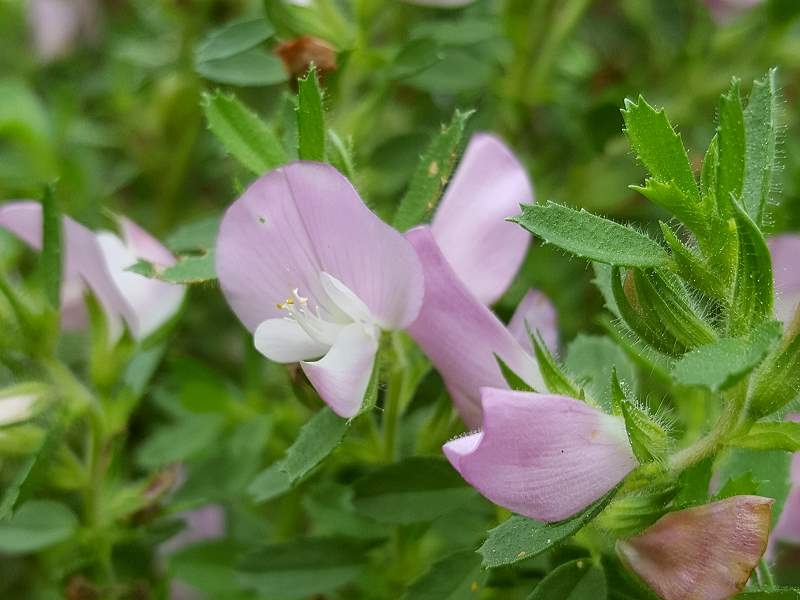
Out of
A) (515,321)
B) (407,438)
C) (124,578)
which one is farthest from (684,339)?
(124,578)

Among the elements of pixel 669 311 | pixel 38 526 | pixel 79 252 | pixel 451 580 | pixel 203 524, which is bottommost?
pixel 203 524

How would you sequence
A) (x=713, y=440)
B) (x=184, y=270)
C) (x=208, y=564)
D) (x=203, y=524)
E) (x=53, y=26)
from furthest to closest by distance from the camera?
(x=53, y=26)
(x=203, y=524)
(x=208, y=564)
(x=184, y=270)
(x=713, y=440)

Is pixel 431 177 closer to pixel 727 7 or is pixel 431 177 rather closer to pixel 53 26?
pixel 727 7

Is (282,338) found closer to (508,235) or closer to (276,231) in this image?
(276,231)

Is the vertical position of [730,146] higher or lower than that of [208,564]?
higher

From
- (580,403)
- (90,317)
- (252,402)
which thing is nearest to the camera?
(580,403)

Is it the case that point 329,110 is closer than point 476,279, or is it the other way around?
point 476,279

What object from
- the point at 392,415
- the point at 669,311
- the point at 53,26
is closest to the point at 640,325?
the point at 669,311
